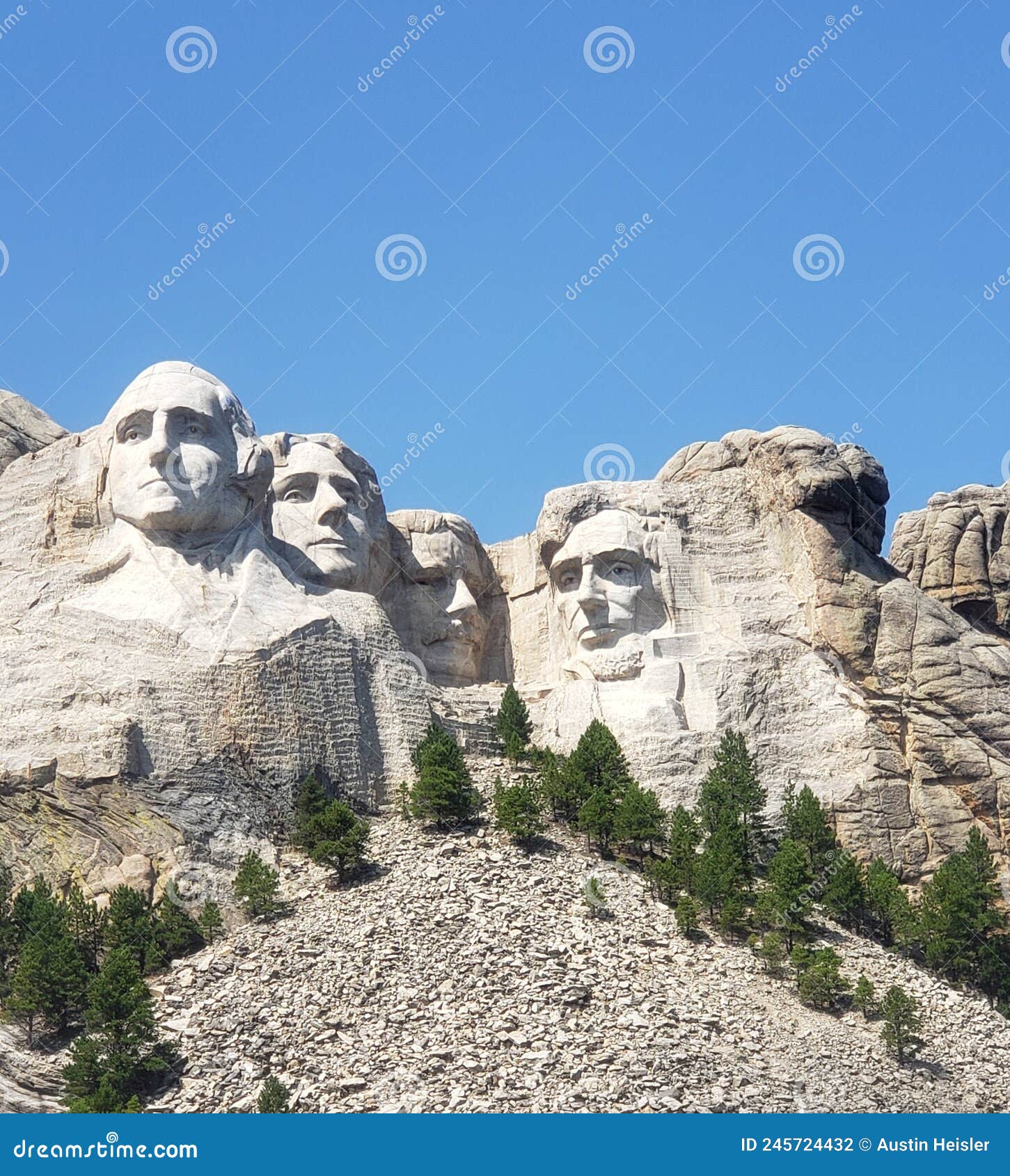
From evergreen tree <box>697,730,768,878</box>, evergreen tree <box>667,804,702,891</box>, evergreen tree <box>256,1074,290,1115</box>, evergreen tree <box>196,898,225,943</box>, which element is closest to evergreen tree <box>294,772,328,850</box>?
evergreen tree <box>196,898,225,943</box>

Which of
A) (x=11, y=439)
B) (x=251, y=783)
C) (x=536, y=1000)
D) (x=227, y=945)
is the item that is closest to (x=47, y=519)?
(x=11, y=439)

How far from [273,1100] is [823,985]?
739cm

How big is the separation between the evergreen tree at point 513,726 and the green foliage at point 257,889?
18.1 feet

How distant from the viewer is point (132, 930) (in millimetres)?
35438

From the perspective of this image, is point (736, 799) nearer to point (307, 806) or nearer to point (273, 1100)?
point (307, 806)

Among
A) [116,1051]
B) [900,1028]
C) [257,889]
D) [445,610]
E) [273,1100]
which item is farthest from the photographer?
[445,610]

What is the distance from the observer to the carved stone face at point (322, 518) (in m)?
43.0

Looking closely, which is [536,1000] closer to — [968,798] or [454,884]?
[454,884]

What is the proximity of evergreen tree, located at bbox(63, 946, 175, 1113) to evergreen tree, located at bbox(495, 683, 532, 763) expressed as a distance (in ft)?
29.0

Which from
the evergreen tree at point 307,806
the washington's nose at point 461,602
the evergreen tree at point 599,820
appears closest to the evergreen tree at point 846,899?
the evergreen tree at point 599,820

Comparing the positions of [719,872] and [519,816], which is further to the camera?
[519,816]

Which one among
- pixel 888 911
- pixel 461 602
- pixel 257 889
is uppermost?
pixel 461 602

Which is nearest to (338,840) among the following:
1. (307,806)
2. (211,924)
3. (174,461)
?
(307,806)

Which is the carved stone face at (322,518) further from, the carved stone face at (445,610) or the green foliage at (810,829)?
the green foliage at (810,829)
